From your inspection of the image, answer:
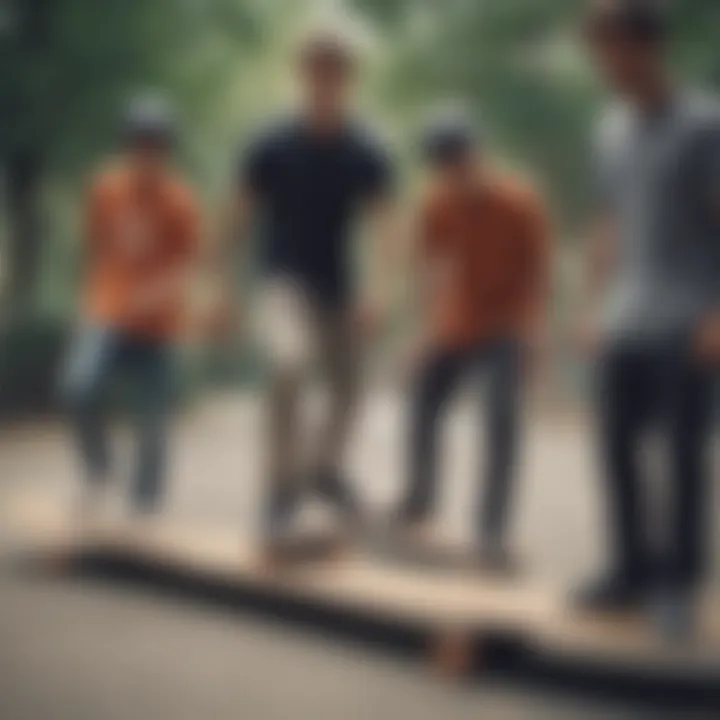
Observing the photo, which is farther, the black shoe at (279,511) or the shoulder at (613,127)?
the black shoe at (279,511)

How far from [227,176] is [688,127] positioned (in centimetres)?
46

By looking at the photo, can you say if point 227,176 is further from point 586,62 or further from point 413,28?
point 586,62

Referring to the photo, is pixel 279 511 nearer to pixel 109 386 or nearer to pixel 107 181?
pixel 109 386

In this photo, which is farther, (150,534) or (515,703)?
(150,534)

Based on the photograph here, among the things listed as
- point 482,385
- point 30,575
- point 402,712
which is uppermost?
point 482,385

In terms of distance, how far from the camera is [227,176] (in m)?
1.37

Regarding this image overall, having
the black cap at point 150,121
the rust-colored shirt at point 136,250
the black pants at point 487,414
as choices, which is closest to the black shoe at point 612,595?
the black pants at point 487,414

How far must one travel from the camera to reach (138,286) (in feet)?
4.64

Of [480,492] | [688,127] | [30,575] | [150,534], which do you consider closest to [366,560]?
[480,492]

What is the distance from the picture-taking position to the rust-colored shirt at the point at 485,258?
1.27 meters

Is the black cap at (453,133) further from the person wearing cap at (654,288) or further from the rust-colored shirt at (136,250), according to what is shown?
the rust-colored shirt at (136,250)

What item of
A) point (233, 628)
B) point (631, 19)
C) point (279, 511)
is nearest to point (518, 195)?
point (631, 19)

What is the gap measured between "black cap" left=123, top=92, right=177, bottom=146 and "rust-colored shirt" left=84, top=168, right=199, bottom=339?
38 mm

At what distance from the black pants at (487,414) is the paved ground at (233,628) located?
18mm
